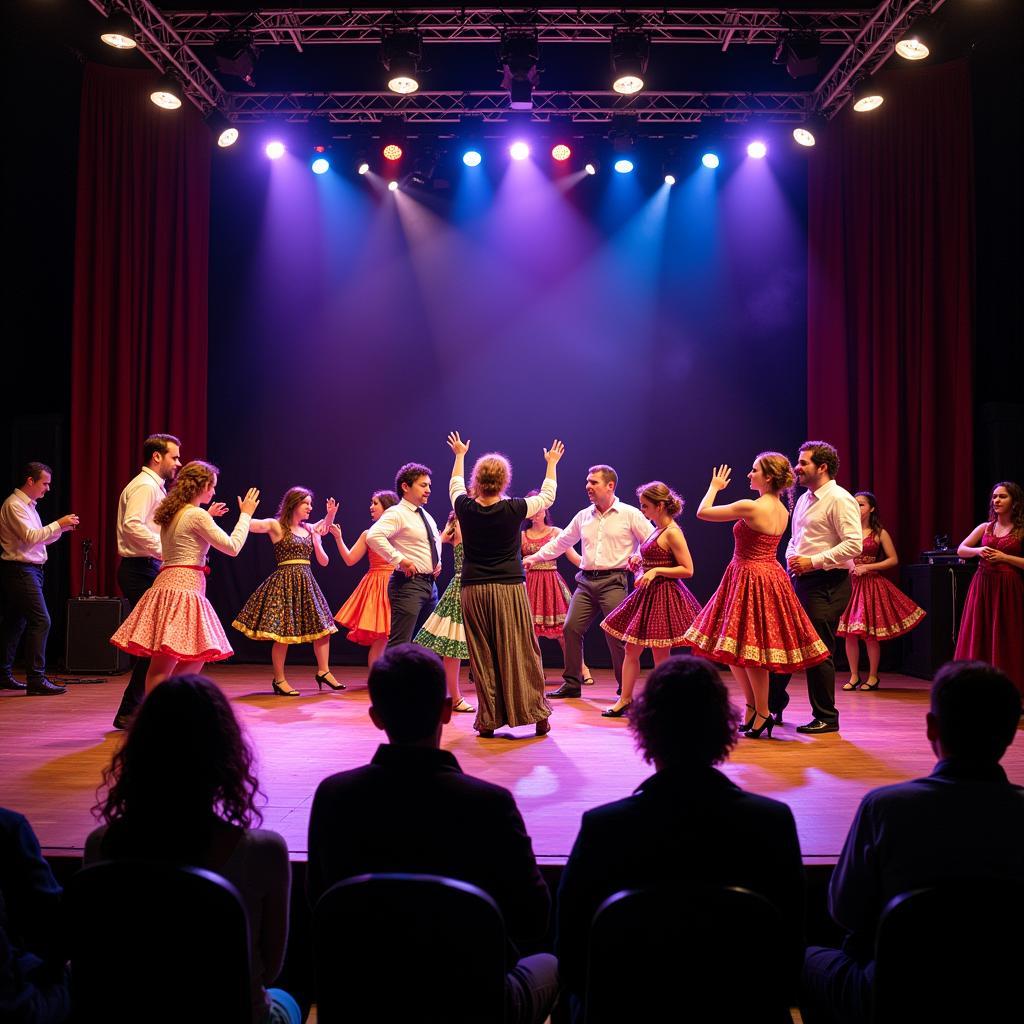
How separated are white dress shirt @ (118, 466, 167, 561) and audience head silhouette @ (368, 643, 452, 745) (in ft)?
13.2

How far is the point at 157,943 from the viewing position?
1461 millimetres

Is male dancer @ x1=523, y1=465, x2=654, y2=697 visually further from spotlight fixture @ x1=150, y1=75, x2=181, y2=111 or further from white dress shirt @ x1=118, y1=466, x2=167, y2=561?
spotlight fixture @ x1=150, y1=75, x2=181, y2=111

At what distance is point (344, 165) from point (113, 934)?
8.86 m

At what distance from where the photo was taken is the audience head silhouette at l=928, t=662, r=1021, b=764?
1.74 meters

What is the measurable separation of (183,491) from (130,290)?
4459 millimetres

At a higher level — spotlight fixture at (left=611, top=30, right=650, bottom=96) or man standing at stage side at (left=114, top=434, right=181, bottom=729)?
spotlight fixture at (left=611, top=30, right=650, bottom=96)

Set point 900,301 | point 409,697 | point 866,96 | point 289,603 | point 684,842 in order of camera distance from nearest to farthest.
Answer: point 684,842 < point 409,697 < point 289,603 < point 866,96 < point 900,301

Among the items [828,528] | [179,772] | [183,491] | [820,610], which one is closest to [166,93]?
[183,491]

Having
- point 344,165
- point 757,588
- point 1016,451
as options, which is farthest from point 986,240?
point 344,165

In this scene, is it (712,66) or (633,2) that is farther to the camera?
(712,66)

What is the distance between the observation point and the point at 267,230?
9.25 metres

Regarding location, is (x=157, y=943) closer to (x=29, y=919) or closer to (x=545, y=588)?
(x=29, y=919)

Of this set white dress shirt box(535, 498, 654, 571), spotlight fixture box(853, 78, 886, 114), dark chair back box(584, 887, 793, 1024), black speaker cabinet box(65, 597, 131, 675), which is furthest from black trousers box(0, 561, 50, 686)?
spotlight fixture box(853, 78, 886, 114)

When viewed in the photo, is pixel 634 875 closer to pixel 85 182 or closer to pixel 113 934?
pixel 113 934
